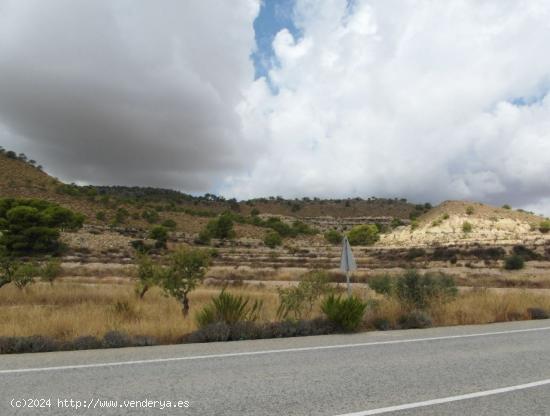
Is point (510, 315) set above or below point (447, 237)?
Answer: below

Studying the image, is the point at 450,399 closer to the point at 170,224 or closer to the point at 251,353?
the point at 251,353

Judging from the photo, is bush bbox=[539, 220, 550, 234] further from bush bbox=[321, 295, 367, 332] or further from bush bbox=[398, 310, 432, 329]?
bush bbox=[321, 295, 367, 332]

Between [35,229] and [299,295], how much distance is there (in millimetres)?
49396

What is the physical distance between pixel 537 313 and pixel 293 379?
12.0 meters

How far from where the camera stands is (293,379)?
6.67m

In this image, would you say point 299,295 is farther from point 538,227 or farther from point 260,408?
point 538,227

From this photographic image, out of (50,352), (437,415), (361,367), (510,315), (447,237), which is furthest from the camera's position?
(447,237)

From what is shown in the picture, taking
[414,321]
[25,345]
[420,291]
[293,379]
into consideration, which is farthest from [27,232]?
[293,379]

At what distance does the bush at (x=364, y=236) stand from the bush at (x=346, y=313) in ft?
276

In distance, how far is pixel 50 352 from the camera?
9125mm

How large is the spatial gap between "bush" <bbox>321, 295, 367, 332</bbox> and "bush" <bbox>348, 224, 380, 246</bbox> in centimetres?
8422

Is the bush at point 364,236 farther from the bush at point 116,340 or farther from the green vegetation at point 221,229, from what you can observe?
the bush at point 116,340

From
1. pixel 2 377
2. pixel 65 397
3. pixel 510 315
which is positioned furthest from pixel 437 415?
pixel 510 315

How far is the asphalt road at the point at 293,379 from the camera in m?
5.39
